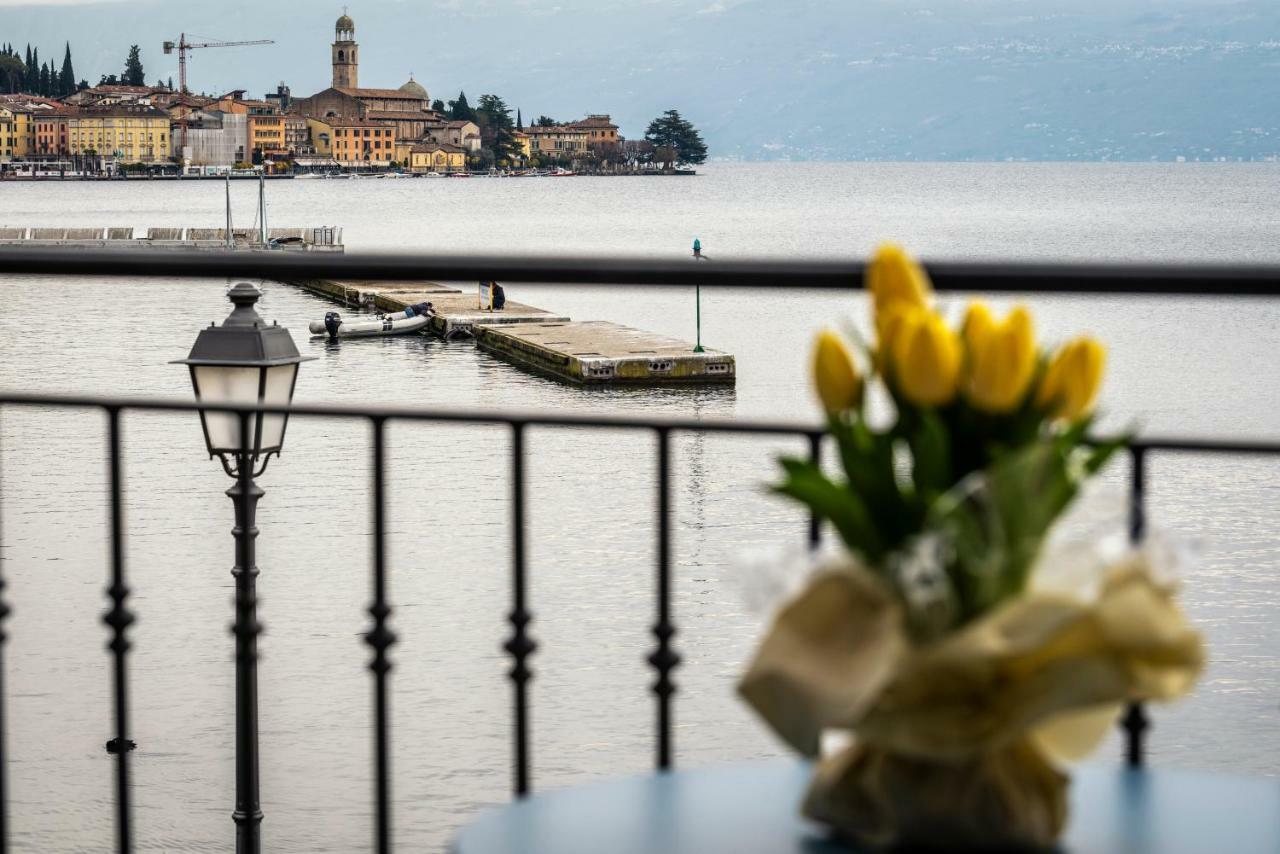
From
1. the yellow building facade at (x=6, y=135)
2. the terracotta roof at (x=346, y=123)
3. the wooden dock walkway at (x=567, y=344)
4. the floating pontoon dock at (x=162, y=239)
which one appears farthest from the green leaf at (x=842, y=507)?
the terracotta roof at (x=346, y=123)

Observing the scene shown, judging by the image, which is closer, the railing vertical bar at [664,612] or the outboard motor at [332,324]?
the railing vertical bar at [664,612]

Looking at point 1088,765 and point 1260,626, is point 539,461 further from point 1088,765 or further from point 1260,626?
point 1088,765

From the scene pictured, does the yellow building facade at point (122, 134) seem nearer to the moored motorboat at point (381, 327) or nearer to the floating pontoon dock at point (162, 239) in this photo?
the floating pontoon dock at point (162, 239)

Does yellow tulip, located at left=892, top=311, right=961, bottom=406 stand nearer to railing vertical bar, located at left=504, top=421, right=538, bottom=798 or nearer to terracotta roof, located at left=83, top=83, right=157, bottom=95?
railing vertical bar, located at left=504, top=421, right=538, bottom=798

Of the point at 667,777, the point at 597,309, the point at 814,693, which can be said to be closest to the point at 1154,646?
the point at 814,693

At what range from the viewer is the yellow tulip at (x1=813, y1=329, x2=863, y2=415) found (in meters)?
1.41

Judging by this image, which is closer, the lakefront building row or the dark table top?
the dark table top

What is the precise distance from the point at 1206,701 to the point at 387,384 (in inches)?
1414

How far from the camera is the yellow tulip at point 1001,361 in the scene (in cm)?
133

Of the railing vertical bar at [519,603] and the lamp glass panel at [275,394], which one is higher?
the railing vertical bar at [519,603]

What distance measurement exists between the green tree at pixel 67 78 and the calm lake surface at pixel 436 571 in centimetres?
11940

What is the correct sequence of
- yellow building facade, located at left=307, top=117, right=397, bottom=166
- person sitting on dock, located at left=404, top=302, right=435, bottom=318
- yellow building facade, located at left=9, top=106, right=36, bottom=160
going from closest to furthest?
person sitting on dock, located at left=404, top=302, right=435, bottom=318 → yellow building facade, located at left=9, top=106, right=36, bottom=160 → yellow building facade, located at left=307, top=117, right=397, bottom=166

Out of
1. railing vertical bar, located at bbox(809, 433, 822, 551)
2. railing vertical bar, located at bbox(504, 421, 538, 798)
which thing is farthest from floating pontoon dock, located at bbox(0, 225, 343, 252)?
railing vertical bar, located at bbox(809, 433, 822, 551)

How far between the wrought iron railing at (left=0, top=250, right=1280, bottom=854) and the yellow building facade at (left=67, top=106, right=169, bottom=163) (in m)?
187
